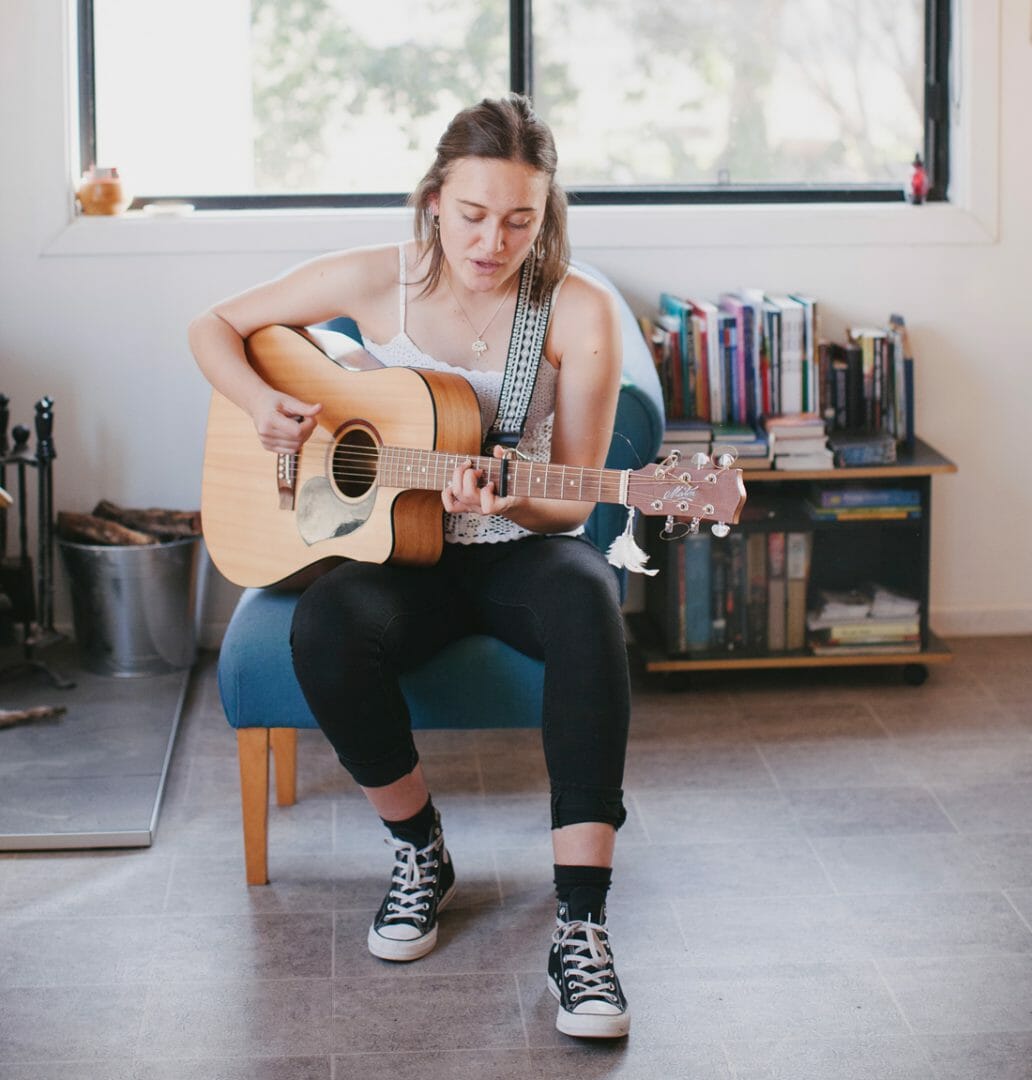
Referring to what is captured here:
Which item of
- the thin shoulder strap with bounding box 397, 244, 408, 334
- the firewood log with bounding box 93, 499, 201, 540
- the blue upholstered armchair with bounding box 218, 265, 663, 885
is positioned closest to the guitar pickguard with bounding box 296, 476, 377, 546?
the blue upholstered armchair with bounding box 218, 265, 663, 885

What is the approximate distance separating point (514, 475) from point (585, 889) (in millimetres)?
528

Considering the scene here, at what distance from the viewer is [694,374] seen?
10.1ft

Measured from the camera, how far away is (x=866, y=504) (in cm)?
304

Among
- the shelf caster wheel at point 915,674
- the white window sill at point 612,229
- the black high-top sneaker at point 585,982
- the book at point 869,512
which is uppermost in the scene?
the white window sill at point 612,229

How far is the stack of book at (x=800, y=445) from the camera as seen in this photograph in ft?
9.83

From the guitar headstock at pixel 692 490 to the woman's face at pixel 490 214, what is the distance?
15.5 inches

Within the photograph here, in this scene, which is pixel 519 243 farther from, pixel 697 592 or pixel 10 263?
pixel 10 263

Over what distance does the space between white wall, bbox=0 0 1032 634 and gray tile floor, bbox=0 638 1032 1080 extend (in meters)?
0.70

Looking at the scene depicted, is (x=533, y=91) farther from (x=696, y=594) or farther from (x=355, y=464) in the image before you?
(x=355, y=464)

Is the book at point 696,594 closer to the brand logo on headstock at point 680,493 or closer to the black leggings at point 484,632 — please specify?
the black leggings at point 484,632

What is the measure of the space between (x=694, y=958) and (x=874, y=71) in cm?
205

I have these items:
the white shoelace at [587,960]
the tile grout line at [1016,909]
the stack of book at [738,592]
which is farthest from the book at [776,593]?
the white shoelace at [587,960]

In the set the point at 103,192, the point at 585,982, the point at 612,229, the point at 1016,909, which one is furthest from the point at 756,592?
the point at 103,192

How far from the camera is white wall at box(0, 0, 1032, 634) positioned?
123 inches
